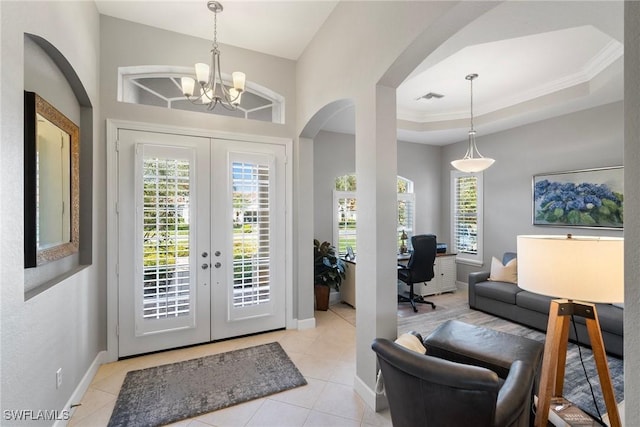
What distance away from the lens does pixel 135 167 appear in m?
2.88

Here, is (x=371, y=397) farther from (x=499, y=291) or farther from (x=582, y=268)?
(x=499, y=291)

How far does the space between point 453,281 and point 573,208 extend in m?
2.16

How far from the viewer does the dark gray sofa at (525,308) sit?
291cm

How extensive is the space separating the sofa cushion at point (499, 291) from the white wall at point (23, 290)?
15.3 ft

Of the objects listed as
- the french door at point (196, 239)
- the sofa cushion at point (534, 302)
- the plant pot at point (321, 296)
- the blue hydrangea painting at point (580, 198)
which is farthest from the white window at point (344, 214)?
the blue hydrangea painting at point (580, 198)

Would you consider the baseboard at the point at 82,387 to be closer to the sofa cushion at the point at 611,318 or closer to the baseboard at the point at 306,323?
the baseboard at the point at 306,323

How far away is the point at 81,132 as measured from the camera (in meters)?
2.60

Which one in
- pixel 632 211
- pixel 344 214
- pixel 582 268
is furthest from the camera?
pixel 344 214

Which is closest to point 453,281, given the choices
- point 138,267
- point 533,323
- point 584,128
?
point 533,323

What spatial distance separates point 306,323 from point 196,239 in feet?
5.62

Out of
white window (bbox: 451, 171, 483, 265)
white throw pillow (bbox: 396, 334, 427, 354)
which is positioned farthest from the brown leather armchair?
white window (bbox: 451, 171, 483, 265)

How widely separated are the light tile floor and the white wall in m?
0.24

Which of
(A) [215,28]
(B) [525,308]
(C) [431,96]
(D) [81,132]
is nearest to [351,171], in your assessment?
(C) [431,96]

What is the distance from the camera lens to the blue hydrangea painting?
3623 millimetres
